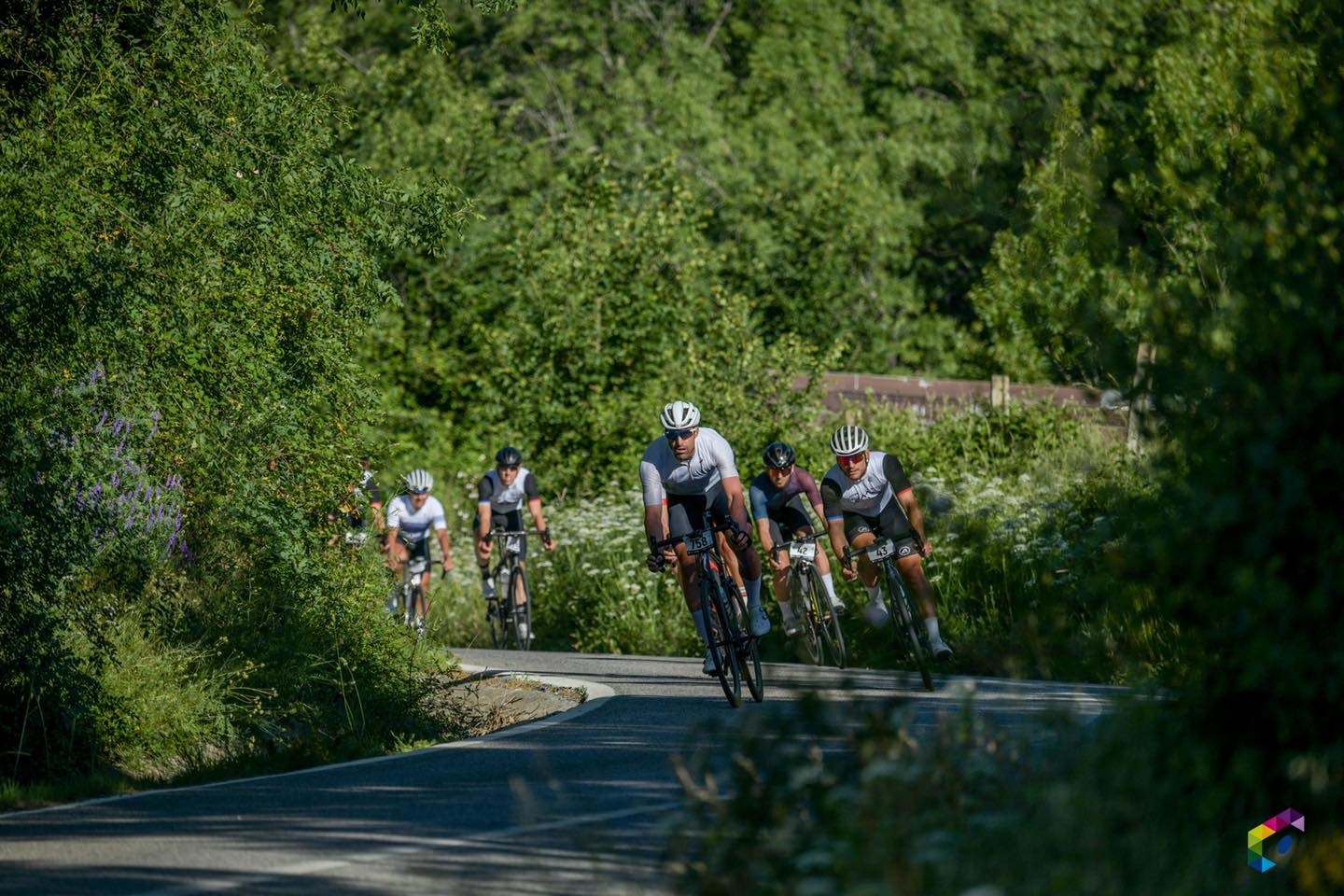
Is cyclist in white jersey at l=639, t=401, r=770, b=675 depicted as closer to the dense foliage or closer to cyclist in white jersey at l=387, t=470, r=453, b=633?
the dense foliage

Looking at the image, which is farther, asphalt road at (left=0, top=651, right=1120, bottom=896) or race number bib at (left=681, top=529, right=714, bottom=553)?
race number bib at (left=681, top=529, right=714, bottom=553)

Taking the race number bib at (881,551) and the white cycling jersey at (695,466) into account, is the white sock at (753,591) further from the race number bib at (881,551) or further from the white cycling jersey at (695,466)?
the race number bib at (881,551)

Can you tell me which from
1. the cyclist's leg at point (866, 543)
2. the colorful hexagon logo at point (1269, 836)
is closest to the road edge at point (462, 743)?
the cyclist's leg at point (866, 543)

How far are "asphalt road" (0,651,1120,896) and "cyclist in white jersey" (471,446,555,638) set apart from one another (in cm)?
910

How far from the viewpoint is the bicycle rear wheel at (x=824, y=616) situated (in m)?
15.2

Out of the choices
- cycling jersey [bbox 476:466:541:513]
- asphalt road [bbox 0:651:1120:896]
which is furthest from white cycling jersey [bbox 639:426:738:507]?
cycling jersey [bbox 476:466:541:513]

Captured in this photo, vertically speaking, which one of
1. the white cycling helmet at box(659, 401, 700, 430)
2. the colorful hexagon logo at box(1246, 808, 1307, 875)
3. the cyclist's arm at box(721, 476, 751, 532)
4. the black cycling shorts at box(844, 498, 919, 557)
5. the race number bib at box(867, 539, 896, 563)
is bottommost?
the race number bib at box(867, 539, 896, 563)

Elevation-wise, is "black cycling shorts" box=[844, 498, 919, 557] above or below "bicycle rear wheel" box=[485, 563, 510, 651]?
above

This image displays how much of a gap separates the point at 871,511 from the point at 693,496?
1610 mm

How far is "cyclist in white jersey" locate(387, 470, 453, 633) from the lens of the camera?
20609 millimetres

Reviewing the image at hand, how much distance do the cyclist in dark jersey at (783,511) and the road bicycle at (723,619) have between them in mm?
2191

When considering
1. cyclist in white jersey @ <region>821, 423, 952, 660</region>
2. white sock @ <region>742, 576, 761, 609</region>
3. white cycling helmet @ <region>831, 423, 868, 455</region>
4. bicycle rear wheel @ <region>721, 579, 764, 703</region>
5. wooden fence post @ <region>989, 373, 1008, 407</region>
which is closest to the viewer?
bicycle rear wheel @ <region>721, 579, 764, 703</region>

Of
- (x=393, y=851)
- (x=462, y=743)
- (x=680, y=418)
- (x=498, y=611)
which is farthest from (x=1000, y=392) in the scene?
(x=393, y=851)

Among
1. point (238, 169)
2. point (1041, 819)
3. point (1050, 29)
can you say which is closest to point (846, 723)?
point (1041, 819)
